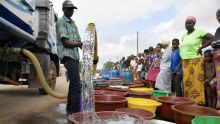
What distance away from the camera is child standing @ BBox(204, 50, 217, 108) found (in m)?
4.10

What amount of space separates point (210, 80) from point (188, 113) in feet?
6.78

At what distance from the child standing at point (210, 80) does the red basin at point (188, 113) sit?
5.50 ft

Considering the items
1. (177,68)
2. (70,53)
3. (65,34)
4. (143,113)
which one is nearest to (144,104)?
(143,113)

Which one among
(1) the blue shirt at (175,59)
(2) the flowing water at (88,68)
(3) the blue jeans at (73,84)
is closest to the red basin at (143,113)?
(2) the flowing water at (88,68)

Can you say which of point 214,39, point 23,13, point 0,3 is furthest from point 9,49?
point 214,39

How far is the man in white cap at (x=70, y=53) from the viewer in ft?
11.0

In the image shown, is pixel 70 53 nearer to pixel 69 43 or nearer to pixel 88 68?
pixel 69 43

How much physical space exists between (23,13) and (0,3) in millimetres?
698

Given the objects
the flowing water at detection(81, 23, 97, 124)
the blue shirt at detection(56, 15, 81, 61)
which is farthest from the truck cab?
the flowing water at detection(81, 23, 97, 124)

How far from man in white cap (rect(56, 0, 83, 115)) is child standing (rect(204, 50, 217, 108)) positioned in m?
2.16

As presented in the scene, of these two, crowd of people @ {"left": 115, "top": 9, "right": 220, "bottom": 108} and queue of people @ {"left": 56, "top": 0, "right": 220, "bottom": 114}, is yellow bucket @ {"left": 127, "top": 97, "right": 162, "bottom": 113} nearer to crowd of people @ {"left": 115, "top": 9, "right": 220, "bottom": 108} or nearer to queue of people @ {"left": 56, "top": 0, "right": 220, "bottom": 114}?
queue of people @ {"left": 56, "top": 0, "right": 220, "bottom": 114}

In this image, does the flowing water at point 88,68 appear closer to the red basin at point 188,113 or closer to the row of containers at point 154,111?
the row of containers at point 154,111

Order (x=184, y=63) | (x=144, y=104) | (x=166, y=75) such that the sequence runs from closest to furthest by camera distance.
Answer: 1. (x=144, y=104)
2. (x=184, y=63)
3. (x=166, y=75)

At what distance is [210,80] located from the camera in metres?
4.11
